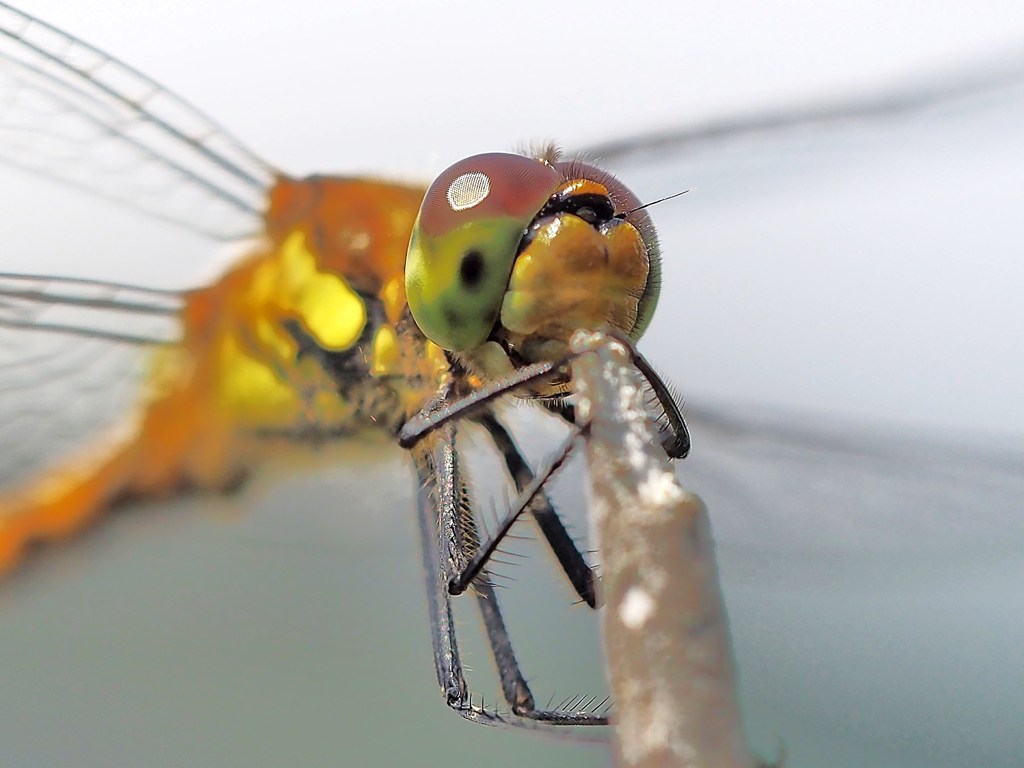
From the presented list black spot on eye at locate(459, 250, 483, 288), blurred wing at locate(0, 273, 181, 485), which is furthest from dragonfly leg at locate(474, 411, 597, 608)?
blurred wing at locate(0, 273, 181, 485)

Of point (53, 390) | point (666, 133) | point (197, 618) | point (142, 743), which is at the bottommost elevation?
point (142, 743)

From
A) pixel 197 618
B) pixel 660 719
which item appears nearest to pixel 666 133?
pixel 660 719

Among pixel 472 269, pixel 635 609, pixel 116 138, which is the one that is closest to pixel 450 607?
pixel 472 269

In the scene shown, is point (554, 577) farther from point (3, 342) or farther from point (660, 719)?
point (3, 342)

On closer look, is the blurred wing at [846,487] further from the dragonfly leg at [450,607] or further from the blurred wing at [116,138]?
the blurred wing at [116,138]

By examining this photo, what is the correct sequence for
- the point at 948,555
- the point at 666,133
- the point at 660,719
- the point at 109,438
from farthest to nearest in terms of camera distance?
the point at 948,555
the point at 109,438
the point at 666,133
the point at 660,719

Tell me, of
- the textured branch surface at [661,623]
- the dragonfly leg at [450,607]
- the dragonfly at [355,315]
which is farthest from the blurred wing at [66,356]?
the textured branch surface at [661,623]

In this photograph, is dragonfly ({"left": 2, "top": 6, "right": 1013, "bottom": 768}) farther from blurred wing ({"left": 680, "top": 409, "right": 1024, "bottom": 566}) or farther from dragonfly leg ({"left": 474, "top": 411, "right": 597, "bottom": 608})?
dragonfly leg ({"left": 474, "top": 411, "right": 597, "bottom": 608})
